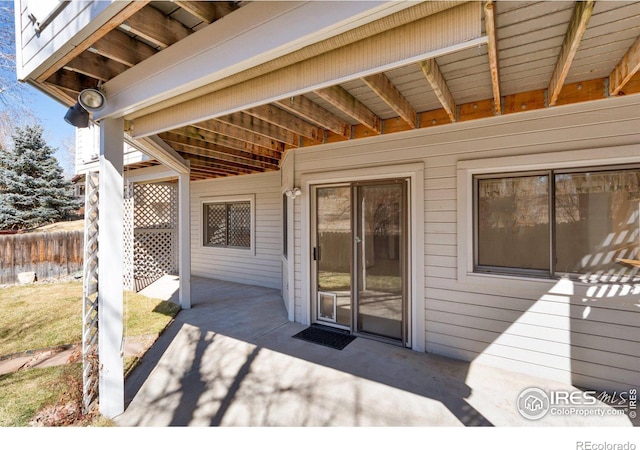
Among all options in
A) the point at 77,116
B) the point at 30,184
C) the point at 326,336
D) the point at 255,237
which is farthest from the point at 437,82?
the point at 30,184

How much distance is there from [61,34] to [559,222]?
4202 mm

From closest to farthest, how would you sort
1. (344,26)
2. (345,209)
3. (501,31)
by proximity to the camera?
(344,26) → (501,31) → (345,209)

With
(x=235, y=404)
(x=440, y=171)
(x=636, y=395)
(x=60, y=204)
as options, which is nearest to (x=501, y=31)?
(x=440, y=171)

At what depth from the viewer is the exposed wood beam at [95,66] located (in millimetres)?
2076

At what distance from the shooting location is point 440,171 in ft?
10.9

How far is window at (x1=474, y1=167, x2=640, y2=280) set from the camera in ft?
8.68

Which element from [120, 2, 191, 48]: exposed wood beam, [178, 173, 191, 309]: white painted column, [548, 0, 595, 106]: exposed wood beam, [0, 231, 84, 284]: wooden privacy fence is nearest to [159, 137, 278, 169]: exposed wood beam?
[178, 173, 191, 309]: white painted column

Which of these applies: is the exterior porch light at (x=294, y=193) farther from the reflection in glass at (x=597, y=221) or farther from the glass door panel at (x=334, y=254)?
the reflection in glass at (x=597, y=221)

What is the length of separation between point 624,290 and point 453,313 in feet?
4.70

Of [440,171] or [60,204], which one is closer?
[440,171]

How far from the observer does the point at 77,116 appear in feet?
7.57

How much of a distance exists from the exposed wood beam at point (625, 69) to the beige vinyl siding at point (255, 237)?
518 cm

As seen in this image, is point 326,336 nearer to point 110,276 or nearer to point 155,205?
point 110,276
